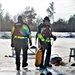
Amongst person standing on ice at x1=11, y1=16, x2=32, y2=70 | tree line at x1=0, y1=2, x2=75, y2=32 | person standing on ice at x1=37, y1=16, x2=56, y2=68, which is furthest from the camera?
tree line at x1=0, y1=2, x2=75, y2=32

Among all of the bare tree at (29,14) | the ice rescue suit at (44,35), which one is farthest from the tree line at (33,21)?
the ice rescue suit at (44,35)

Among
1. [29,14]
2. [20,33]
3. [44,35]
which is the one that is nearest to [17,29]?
[20,33]

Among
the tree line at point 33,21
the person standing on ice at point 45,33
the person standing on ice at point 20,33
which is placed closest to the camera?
the person standing on ice at point 20,33

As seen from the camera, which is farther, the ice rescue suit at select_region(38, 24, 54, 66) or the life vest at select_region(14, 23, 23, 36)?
the ice rescue suit at select_region(38, 24, 54, 66)

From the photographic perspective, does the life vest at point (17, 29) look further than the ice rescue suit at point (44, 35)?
No

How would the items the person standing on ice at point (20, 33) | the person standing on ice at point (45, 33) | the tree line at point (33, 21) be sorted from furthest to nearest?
1. the tree line at point (33, 21)
2. the person standing on ice at point (45, 33)
3. the person standing on ice at point (20, 33)

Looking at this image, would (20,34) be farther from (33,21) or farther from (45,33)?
(33,21)

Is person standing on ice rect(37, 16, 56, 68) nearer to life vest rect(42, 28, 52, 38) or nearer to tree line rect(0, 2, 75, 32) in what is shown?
life vest rect(42, 28, 52, 38)

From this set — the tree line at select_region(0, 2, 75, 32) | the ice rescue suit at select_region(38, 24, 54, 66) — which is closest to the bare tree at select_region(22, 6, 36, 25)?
the tree line at select_region(0, 2, 75, 32)

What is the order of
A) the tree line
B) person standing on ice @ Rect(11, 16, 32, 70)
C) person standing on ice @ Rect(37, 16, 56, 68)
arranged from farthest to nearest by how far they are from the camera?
the tree line < person standing on ice @ Rect(37, 16, 56, 68) < person standing on ice @ Rect(11, 16, 32, 70)

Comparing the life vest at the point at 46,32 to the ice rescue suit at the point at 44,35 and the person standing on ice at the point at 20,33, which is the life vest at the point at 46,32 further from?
the person standing on ice at the point at 20,33

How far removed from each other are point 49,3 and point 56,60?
9086cm

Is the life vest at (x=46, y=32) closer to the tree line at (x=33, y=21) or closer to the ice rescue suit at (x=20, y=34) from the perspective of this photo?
the ice rescue suit at (x=20, y=34)

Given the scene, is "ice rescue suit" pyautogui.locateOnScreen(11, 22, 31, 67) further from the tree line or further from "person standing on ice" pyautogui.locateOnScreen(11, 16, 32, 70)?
the tree line
